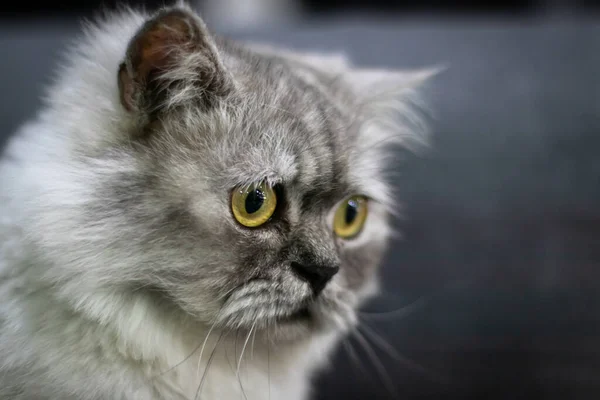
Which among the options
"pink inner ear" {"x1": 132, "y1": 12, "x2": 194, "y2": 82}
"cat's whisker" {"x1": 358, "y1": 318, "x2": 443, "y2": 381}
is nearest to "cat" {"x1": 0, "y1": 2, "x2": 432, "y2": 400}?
"pink inner ear" {"x1": 132, "y1": 12, "x2": 194, "y2": 82}

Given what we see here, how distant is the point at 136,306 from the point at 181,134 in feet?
0.91

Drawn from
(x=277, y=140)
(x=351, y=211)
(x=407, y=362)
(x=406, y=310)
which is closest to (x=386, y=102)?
(x=351, y=211)

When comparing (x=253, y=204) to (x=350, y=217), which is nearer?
(x=253, y=204)

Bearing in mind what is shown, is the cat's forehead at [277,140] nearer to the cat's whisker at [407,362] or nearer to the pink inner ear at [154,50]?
the pink inner ear at [154,50]

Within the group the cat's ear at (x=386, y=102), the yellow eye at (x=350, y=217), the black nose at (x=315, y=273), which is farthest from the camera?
the cat's ear at (x=386, y=102)

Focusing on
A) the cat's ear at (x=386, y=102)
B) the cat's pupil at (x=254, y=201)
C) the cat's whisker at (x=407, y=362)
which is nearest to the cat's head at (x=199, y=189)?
the cat's pupil at (x=254, y=201)

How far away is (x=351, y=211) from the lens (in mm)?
1117

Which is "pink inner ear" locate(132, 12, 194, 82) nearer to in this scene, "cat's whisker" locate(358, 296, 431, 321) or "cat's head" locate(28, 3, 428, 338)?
"cat's head" locate(28, 3, 428, 338)

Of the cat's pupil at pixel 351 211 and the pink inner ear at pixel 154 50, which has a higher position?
the pink inner ear at pixel 154 50

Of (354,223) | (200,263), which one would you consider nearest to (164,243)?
(200,263)

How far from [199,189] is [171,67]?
19 cm

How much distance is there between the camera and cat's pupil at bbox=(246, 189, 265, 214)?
912 millimetres

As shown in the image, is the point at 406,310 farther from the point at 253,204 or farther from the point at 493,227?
the point at 253,204

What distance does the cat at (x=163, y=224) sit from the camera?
0.87m
